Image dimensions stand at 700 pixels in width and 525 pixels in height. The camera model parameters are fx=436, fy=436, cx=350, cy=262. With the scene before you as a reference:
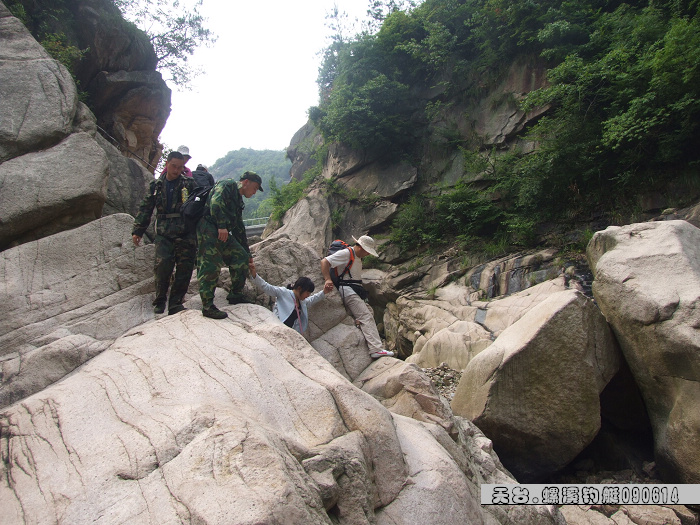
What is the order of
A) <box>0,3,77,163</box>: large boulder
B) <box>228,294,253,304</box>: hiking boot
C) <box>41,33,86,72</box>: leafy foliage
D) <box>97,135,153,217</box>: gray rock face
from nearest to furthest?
<box>228,294,253,304</box>: hiking boot < <box>0,3,77,163</box>: large boulder < <box>97,135,153,217</box>: gray rock face < <box>41,33,86,72</box>: leafy foliage

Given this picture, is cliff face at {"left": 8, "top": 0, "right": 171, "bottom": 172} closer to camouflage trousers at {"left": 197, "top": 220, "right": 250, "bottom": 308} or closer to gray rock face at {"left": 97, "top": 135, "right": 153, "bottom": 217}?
gray rock face at {"left": 97, "top": 135, "right": 153, "bottom": 217}

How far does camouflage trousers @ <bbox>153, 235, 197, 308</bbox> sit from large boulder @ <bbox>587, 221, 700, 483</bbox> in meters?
6.30

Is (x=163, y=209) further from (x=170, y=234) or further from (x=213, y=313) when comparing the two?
(x=213, y=313)

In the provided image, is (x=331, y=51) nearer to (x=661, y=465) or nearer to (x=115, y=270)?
(x=115, y=270)

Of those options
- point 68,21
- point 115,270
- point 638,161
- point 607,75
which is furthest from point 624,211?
point 68,21

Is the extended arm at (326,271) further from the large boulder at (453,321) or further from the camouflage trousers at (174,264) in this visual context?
the large boulder at (453,321)

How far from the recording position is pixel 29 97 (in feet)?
24.3

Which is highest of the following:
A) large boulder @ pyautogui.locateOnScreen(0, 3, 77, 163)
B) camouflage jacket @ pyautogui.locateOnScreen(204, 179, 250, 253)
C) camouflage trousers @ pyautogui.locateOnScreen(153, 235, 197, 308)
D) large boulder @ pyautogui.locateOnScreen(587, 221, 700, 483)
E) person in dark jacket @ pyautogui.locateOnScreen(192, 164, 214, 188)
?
large boulder @ pyautogui.locateOnScreen(0, 3, 77, 163)

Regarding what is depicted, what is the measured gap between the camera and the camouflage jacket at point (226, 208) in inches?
217

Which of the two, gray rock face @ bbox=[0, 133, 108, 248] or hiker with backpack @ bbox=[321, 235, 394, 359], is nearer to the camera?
gray rock face @ bbox=[0, 133, 108, 248]

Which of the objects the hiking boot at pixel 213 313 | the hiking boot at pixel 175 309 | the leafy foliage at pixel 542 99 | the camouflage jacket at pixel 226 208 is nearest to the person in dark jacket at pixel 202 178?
the camouflage jacket at pixel 226 208

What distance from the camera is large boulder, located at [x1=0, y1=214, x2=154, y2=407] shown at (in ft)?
16.6

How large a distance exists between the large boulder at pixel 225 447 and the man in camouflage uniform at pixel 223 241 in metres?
0.61

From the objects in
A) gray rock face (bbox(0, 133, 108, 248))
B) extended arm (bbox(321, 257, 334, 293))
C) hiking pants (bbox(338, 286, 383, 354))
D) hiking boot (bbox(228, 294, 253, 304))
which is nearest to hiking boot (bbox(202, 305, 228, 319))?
hiking boot (bbox(228, 294, 253, 304))
